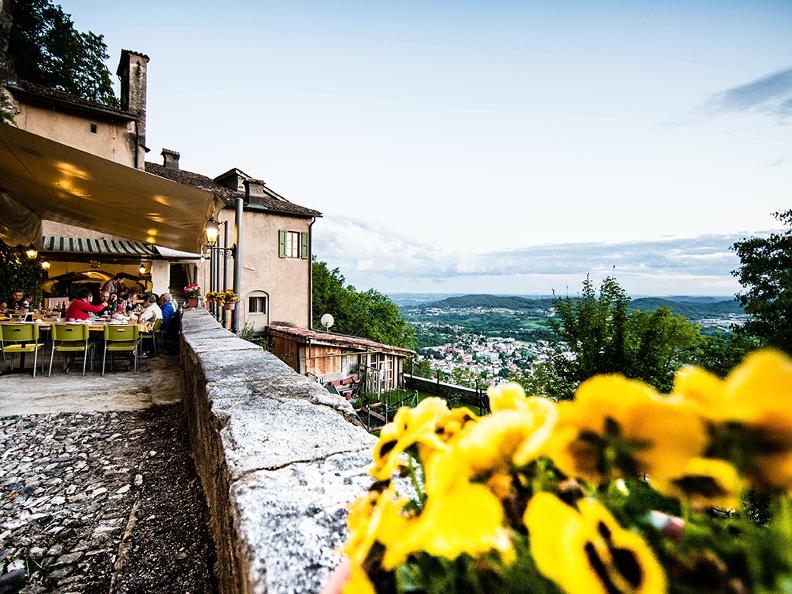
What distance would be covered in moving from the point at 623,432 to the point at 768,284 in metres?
21.7

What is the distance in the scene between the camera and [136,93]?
1463 cm

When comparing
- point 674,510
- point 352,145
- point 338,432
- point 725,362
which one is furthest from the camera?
point 352,145

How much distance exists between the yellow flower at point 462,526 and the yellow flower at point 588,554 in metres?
0.03

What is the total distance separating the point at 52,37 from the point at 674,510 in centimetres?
2905

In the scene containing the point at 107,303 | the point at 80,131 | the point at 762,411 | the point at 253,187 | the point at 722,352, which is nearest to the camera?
the point at 762,411

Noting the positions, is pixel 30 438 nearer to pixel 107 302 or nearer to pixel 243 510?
pixel 243 510

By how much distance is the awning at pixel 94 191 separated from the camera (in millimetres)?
4020

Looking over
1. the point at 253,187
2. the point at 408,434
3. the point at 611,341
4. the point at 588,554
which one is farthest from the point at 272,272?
the point at 588,554

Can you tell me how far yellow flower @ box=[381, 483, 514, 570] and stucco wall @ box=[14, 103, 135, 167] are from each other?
1642 centimetres

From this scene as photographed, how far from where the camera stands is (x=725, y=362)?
13359 millimetres

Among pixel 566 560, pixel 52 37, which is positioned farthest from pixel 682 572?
pixel 52 37

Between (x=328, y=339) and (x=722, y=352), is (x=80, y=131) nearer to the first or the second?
(x=328, y=339)

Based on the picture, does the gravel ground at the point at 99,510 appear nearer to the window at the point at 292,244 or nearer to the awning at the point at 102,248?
the awning at the point at 102,248

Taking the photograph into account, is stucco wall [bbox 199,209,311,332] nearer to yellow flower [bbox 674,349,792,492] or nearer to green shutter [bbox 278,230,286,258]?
green shutter [bbox 278,230,286,258]
